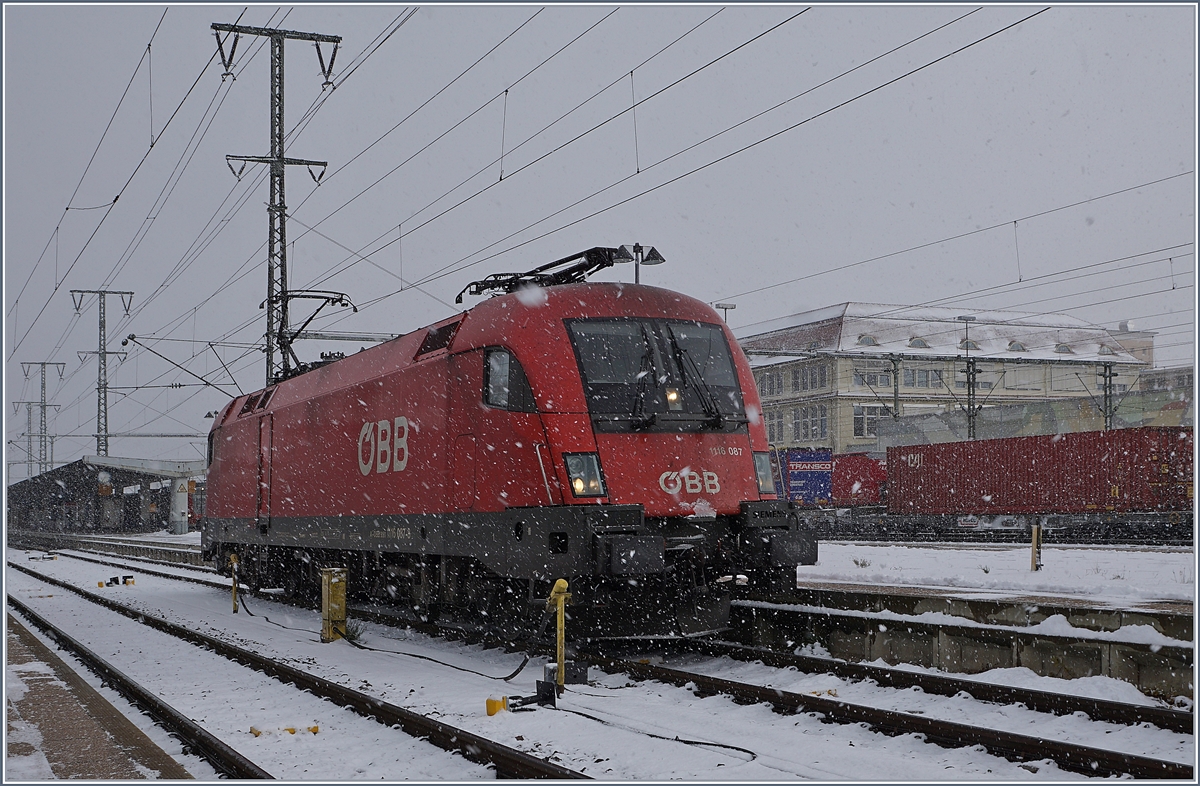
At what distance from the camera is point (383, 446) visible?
41.4 feet

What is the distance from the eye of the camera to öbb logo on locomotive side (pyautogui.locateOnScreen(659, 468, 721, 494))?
9875mm

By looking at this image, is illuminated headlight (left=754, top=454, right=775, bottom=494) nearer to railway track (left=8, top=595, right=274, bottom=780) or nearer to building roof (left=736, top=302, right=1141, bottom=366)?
railway track (left=8, top=595, right=274, bottom=780)

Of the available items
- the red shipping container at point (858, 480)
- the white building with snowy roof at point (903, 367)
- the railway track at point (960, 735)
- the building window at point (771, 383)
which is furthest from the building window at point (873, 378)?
the railway track at point (960, 735)

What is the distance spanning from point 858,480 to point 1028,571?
2492 centimetres

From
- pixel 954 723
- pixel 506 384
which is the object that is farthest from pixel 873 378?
pixel 954 723

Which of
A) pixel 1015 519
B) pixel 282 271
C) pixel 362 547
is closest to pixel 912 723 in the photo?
pixel 362 547

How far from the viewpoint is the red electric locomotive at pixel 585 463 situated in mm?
9523

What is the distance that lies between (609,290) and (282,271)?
45.6ft

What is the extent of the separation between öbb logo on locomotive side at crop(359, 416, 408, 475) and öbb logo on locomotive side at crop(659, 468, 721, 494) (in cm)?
345

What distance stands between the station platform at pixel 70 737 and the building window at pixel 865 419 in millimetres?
55897

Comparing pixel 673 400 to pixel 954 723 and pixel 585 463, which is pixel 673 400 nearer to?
pixel 585 463

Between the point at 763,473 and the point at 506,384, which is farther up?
the point at 506,384

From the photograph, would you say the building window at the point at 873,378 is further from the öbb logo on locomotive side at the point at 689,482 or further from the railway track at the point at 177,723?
the railway track at the point at 177,723

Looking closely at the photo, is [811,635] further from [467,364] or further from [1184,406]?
[1184,406]
